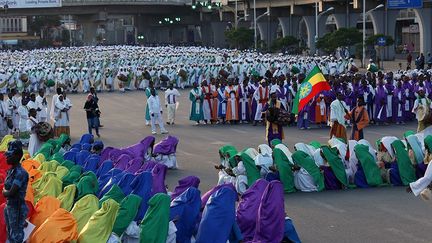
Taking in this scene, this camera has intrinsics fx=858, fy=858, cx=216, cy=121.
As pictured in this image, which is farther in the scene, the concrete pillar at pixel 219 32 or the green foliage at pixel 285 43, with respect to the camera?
the concrete pillar at pixel 219 32

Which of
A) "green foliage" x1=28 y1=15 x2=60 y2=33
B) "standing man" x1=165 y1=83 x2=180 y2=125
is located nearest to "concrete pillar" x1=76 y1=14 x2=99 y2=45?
"green foliage" x1=28 y1=15 x2=60 y2=33

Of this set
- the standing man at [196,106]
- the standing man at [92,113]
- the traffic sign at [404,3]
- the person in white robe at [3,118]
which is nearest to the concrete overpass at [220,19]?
the traffic sign at [404,3]

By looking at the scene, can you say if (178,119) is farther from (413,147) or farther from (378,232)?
(378,232)

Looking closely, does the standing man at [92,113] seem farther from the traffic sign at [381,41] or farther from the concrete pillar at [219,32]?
the concrete pillar at [219,32]

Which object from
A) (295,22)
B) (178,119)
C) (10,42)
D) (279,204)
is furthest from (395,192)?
(10,42)

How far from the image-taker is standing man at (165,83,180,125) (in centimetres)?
2612

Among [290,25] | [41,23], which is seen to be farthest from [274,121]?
[41,23]

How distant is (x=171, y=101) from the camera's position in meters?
26.3

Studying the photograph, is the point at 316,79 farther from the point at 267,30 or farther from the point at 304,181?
the point at 267,30

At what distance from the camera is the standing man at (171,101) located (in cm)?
2612

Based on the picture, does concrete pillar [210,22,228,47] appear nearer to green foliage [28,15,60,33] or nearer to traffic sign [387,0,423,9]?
green foliage [28,15,60,33]

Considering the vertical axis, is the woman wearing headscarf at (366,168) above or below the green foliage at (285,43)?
below

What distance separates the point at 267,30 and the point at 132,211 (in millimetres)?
71898

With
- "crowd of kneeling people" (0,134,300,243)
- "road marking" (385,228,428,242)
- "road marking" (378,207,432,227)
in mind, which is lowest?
"road marking" (385,228,428,242)
